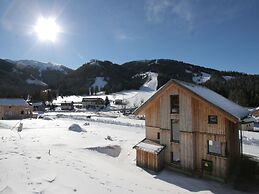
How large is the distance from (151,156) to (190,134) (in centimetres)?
426

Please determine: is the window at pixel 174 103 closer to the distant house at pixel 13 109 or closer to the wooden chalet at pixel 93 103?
the distant house at pixel 13 109

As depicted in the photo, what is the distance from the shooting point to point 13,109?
71375mm

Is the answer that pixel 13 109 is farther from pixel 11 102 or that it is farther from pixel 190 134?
pixel 190 134

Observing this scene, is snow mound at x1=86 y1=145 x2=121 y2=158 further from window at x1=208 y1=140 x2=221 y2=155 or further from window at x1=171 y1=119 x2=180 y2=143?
window at x1=208 y1=140 x2=221 y2=155

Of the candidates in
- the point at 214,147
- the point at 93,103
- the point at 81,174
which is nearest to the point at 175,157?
the point at 214,147

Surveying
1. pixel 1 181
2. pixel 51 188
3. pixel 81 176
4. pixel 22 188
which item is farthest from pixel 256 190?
pixel 1 181

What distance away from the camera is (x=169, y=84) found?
2427 cm

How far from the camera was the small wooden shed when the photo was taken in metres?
23.5

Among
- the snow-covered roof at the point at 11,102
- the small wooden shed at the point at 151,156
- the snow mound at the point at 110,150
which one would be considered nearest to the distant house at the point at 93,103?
the snow-covered roof at the point at 11,102

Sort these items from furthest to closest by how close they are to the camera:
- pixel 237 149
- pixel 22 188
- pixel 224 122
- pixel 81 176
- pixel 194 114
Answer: pixel 237 149 < pixel 194 114 < pixel 224 122 < pixel 81 176 < pixel 22 188

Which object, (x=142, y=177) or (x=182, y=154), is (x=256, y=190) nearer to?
(x=182, y=154)

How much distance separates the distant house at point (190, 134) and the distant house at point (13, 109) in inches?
2210

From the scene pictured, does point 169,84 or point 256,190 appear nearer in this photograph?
point 256,190

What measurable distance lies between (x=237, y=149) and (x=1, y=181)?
21249 mm
